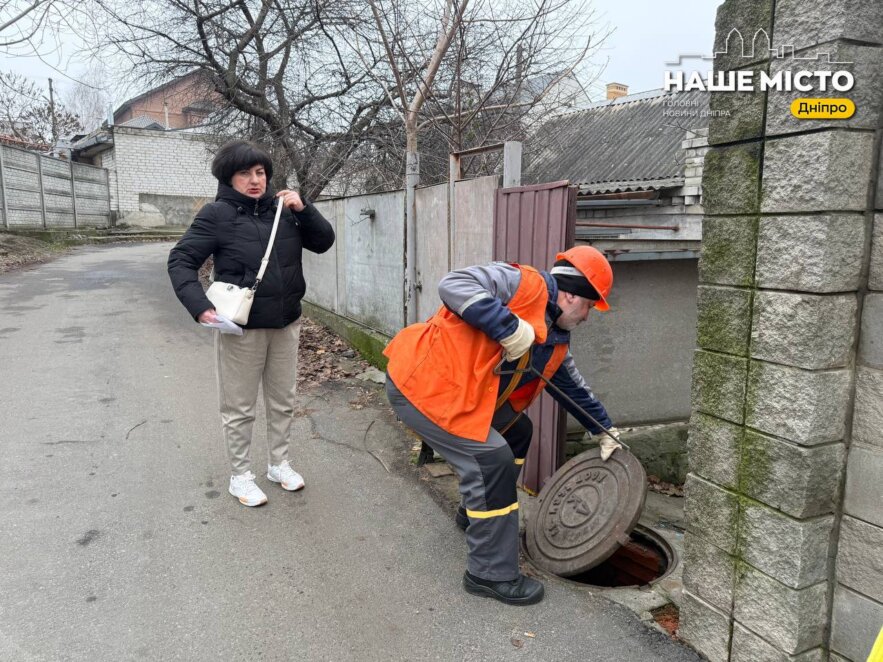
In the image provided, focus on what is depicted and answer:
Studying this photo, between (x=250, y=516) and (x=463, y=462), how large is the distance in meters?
1.54

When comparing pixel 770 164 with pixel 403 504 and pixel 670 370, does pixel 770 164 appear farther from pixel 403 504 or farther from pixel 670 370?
pixel 670 370

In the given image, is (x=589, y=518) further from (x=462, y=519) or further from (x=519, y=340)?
(x=519, y=340)

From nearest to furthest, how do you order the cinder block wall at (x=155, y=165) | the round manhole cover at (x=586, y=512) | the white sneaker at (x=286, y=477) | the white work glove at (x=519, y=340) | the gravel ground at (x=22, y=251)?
1. the white work glove at (x=519, y=340)
2. the round manhole cover at (x=586, y=512)
3. the white sneaker at (x=286, y=477)
4. the gravel ground at (x=22, y=251)
5. the cinder block wall at (x=155, y=165)

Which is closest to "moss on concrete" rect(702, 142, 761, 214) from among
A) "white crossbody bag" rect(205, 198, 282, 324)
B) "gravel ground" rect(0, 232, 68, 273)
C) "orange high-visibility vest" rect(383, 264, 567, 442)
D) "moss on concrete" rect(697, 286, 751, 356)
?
"moss on concrete" rect(697, 286, 751, 356)

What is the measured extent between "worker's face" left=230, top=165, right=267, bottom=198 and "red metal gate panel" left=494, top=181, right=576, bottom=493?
5.38ft

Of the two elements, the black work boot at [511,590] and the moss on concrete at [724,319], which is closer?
the moss on concrete at [724,319]

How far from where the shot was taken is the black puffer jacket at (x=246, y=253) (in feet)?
11.6

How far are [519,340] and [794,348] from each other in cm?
100

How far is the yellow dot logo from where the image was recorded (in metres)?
2.00

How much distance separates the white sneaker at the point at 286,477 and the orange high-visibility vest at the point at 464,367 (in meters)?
1.57

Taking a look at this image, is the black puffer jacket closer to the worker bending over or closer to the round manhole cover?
the worker bending over

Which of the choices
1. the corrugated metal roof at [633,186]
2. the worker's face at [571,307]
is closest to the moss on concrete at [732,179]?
the worker's face at [571,307]

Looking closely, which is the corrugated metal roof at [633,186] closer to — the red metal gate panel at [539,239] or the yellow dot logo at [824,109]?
the red metal gate panel at [539,239]


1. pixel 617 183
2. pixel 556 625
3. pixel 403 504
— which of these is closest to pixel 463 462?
pixel 556 625
